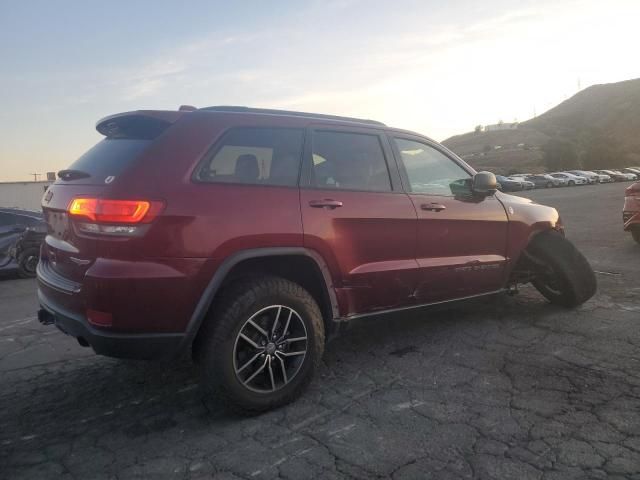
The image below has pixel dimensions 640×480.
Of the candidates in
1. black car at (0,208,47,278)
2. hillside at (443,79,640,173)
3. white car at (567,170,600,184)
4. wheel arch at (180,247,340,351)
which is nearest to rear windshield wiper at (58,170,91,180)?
wheel arch at (180,247,340,351)

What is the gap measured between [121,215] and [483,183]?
294cm

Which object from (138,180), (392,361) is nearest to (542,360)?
(392,361)

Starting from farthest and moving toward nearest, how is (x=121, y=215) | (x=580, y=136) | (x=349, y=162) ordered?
(x=580, y=136), (x=349, y=162), (x=121, y=215)

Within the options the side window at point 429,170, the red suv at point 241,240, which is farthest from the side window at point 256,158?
the side window at point 429,170

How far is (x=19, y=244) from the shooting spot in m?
9.41

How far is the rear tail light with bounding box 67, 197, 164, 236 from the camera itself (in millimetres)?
2848

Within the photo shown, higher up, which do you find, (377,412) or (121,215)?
(121,215)

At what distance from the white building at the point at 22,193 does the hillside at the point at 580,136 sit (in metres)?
63.0

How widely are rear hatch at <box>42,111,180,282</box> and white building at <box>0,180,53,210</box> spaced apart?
27243 mm

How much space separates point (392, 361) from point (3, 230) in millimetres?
8381

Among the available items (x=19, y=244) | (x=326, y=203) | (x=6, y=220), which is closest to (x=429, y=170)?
(x=326, y=203)

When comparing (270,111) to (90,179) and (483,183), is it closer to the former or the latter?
(90,179)

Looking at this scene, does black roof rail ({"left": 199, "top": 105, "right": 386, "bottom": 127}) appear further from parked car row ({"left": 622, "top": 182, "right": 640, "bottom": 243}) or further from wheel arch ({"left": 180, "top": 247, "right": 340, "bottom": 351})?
parked car row ({"left": 622, "top": 182, "right": 640, "bottom": 243})

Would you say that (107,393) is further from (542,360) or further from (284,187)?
(542,360)
